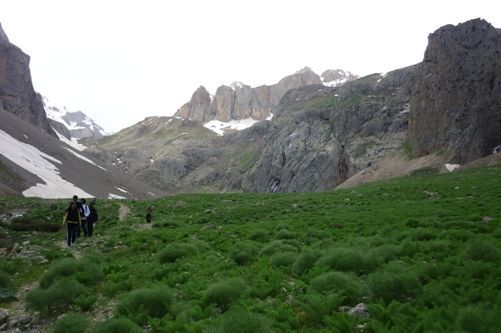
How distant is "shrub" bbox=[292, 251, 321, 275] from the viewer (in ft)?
44.0

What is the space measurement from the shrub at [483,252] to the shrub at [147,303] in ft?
28.9

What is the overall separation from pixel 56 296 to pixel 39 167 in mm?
89755

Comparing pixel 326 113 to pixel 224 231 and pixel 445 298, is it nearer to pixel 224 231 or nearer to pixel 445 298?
pixel 224 231

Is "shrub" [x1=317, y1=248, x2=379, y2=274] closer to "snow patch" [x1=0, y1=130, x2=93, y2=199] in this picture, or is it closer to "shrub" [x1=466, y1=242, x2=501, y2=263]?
"shrub" [x1=466, y1=242, x2=501, y2=263]

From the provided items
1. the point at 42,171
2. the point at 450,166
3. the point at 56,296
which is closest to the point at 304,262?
the point at 56,296

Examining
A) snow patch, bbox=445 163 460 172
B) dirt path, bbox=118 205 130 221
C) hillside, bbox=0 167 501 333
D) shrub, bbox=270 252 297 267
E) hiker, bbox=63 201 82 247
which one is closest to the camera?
hillside, bbox=0 167 501 333

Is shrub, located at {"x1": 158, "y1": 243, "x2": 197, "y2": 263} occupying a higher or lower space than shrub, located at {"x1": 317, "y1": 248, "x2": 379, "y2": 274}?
lower

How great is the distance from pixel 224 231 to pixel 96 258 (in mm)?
8235

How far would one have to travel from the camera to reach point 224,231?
23531 millimetres

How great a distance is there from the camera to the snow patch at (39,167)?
2942 inches

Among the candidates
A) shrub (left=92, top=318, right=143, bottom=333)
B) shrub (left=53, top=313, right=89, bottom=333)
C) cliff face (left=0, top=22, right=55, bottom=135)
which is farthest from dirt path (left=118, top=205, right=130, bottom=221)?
cliff face (left=0, top=22, right=55, bottom=135)

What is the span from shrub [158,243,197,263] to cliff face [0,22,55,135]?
18682cm

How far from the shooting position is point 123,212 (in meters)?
35.6

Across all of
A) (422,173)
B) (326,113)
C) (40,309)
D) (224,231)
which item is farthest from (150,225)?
(326,113)
